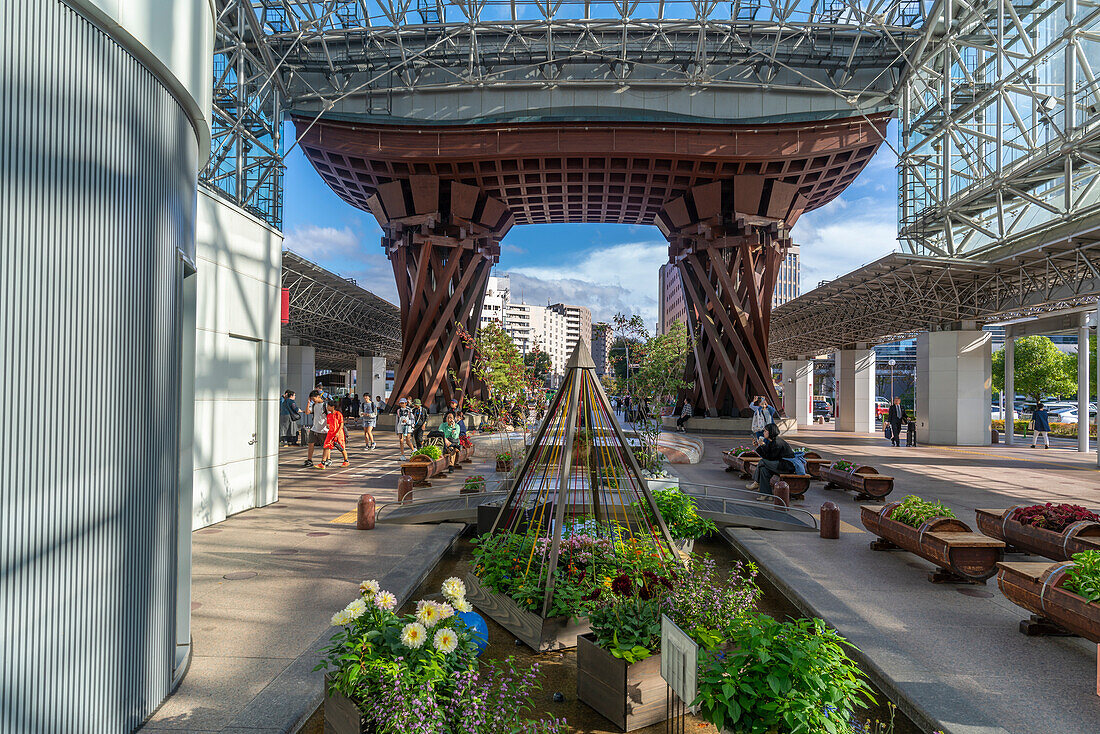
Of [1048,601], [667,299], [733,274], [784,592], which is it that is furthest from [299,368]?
[667,299]

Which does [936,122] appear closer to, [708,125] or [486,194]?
Answer: [708,125]

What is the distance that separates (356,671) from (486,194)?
3107 cm

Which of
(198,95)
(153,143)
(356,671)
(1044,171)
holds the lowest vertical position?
(356,671)

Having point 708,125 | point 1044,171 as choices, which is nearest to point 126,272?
point 1044,171

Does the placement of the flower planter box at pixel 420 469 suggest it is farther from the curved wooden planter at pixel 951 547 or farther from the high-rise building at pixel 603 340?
the curved wooden planter at pixel 951 547

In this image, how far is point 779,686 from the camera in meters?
3.04

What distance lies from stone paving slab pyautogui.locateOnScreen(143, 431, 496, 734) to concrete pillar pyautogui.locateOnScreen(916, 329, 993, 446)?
2190 cm

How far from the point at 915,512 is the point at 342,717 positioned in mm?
7027

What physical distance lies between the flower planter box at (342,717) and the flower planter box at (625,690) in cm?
151

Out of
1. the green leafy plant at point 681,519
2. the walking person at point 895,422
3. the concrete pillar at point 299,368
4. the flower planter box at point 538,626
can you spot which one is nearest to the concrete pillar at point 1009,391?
the walking person at point 895,422

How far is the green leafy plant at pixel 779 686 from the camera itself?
299 centimetres

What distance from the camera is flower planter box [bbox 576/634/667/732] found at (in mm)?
3914

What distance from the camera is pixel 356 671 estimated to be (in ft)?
10.6

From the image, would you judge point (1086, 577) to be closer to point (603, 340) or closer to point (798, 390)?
Result: point (798, 390)
